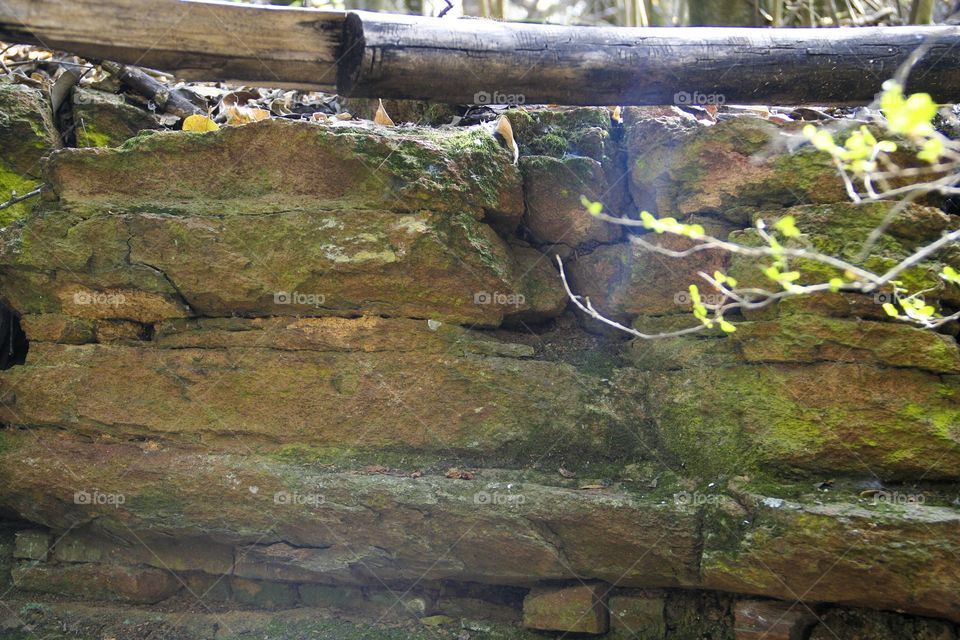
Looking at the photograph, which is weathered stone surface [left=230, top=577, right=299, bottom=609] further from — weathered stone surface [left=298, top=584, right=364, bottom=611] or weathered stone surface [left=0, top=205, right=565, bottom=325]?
weathered stone surface [left=0, top=205, right=565, bottom=325]

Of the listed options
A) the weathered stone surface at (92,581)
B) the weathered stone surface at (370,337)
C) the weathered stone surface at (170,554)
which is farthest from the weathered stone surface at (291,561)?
the weathered stone surface at (370,337)

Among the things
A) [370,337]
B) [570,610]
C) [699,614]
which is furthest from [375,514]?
[699,614]

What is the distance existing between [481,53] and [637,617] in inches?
103

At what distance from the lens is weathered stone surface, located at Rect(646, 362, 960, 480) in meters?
3.64

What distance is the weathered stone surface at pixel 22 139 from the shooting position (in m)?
4.65

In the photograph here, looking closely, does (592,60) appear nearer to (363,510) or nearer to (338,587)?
(363,510)

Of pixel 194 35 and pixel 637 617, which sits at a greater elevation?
pixel 194 35

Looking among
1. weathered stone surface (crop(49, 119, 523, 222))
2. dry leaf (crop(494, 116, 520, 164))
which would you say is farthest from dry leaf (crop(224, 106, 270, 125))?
dry leaf (crop(494, 116, 520, 164))

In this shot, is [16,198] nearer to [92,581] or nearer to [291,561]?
[92,581]

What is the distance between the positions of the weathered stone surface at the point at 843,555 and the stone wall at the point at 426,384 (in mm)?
57

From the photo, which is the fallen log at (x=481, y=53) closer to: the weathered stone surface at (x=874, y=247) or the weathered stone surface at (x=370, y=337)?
the weathered stone surface at (x=874, y=247)

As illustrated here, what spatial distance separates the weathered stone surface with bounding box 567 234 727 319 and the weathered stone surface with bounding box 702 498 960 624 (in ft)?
3.59

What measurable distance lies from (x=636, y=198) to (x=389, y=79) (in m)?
1.86

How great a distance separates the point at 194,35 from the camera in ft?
8.88
